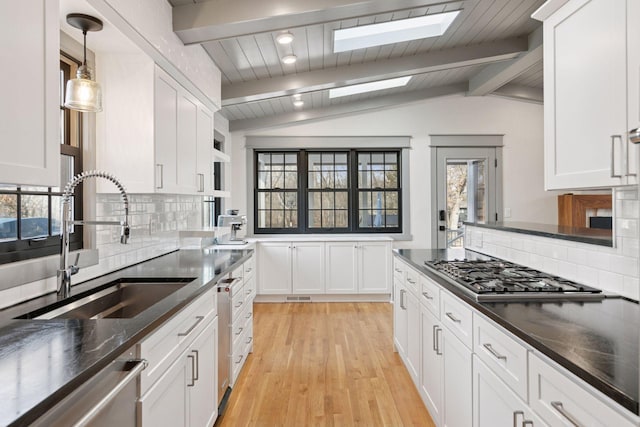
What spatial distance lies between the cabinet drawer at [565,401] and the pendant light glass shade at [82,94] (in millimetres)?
2017

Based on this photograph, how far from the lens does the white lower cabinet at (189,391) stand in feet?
4.51

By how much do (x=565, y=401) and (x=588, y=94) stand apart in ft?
3.70

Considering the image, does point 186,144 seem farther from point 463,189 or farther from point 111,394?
point 463,189

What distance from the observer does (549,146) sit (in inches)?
70.0

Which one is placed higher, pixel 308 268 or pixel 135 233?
pixel 135 233

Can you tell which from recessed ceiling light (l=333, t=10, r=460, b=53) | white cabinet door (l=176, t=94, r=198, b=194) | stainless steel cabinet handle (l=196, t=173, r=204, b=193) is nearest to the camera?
white cabinet door (l=176, t=94, r=198, b=194)

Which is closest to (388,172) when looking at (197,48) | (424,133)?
(424,133)

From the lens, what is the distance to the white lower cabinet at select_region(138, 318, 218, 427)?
1.38 m

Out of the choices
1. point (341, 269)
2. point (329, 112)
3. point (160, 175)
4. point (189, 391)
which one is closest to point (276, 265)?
point (341, 269)

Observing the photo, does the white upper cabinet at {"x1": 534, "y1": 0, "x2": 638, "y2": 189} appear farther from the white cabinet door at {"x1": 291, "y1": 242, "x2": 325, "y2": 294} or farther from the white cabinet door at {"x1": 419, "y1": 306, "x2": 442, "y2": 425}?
the white cabinet door at {"x1": 291, "y1": 242, "x2": 325, "y2": 294}

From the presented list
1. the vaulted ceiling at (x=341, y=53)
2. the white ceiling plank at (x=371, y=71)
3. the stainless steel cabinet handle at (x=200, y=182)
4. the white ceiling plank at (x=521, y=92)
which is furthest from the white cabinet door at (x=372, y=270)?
the white ceiling plank at (x=521, y=92)

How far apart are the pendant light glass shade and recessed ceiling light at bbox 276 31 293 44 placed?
1582 mm

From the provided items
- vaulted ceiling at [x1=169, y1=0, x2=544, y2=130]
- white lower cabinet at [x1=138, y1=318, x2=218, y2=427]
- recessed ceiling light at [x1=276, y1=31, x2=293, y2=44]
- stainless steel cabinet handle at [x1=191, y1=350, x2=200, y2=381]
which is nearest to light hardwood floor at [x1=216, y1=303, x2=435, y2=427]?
white lower cabinet at [x1=138, y1=318, x2=218, y2=427]

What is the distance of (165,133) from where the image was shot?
2.43 meters
